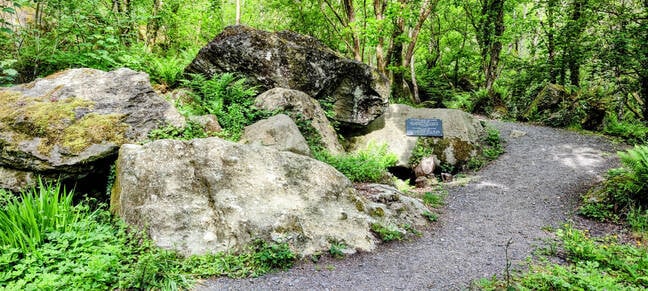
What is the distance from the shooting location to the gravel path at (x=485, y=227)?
397 centimetres

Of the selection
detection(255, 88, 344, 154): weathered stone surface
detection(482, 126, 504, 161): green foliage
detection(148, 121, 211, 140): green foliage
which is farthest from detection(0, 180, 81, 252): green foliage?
detection(482, 126, 504, 161): green foliage

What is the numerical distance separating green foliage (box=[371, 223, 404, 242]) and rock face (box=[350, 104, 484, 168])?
450cm

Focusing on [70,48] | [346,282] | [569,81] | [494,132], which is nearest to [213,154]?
[346,282]

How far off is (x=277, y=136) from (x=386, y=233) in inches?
110

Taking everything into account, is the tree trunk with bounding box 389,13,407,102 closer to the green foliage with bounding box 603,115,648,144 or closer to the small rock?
the small rock

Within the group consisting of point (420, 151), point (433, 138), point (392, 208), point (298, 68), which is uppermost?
point (298, 68)

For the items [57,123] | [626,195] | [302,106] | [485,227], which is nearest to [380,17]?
[302,106]

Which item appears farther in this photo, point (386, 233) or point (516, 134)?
point (516, 134)

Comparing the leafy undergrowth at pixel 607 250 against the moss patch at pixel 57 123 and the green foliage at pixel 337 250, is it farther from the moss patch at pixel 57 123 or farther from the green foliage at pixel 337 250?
the moss patch at pixel 57 123

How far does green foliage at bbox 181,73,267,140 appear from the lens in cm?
698

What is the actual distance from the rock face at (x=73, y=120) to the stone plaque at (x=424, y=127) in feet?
22.6

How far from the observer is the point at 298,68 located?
903 centimetres

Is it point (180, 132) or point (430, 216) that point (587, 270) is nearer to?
point (430, 216)

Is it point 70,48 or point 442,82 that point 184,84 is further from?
point 442,82
